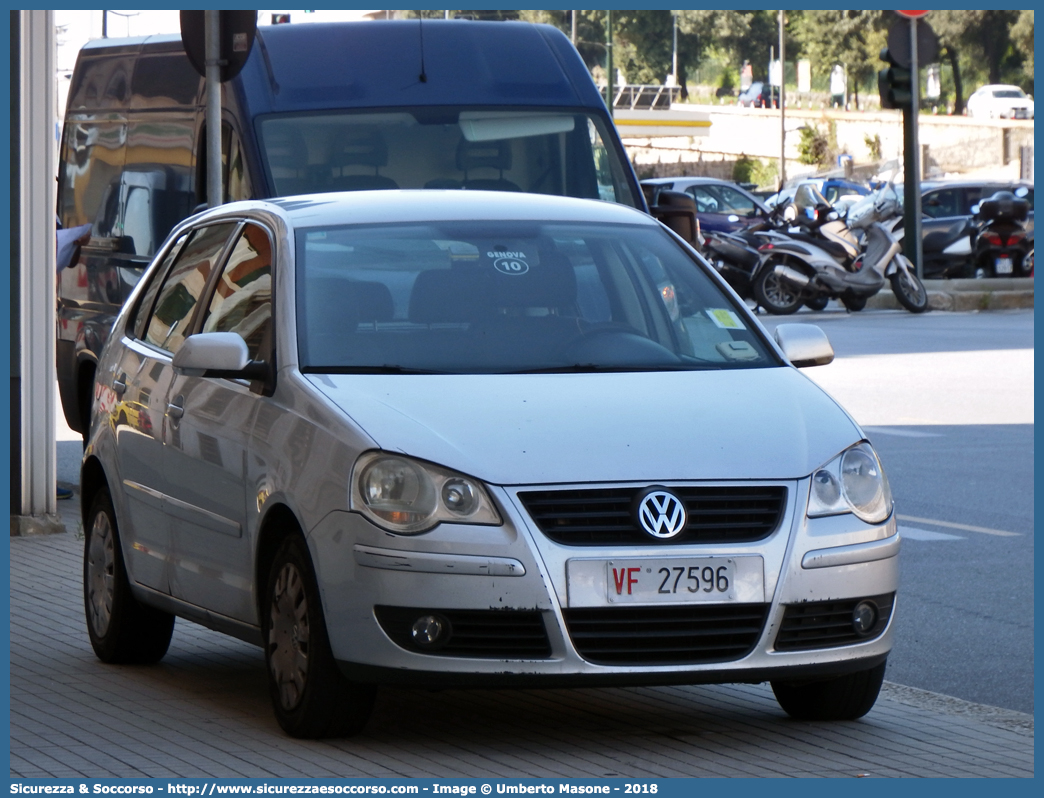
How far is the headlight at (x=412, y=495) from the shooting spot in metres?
5.21

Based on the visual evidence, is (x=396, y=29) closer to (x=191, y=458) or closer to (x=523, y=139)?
(x=523, y=139)

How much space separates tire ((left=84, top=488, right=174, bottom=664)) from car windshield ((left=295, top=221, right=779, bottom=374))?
1.37 metres

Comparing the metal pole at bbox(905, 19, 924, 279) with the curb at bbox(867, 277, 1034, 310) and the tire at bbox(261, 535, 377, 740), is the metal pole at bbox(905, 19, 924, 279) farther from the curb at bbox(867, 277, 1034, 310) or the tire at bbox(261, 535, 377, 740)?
the tire at bbox(261, 535, 377, 740)

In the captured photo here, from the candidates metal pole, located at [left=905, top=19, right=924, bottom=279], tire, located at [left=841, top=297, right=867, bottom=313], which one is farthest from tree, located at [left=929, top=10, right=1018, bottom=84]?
tire, located at [left=841, top=297, right=867, bottom=313]

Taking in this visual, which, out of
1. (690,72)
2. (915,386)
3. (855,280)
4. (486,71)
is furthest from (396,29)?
(690,72)

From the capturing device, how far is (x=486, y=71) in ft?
36.8

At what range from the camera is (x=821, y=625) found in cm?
548

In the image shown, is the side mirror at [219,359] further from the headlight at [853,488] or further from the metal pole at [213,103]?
the metal pole at [213,103]

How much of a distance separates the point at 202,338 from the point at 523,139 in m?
5.30

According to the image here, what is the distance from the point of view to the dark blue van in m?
10.8

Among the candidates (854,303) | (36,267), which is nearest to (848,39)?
(854,303)

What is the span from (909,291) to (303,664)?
23123 mm

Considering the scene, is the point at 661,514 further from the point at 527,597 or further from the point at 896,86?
the point at 896,86

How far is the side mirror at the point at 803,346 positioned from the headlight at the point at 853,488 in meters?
0.80
